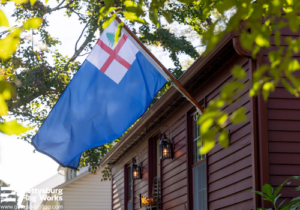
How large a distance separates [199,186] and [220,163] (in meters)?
1.05

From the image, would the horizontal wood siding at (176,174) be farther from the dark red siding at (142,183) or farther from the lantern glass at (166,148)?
the dark red siding at (142,183)

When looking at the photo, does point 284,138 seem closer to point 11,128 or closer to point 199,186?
point 199,186

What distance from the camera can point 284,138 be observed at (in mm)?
5387

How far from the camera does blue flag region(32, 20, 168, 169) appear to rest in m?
7.05

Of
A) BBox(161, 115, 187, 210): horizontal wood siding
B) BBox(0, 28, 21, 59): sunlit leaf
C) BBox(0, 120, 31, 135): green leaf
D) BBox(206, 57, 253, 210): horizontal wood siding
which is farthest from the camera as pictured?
BBox(161, 115, 187, 210): horizontal wood siding

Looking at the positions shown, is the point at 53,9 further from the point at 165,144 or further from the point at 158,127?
the point at 165,144

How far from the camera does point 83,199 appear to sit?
21.6 m

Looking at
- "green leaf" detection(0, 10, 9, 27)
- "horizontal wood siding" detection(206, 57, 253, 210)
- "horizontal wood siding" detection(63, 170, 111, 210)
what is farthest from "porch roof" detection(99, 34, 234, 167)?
"horizontal wood siding" detection(63, 170, 111, 210)

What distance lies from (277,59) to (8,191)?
63.4 meters

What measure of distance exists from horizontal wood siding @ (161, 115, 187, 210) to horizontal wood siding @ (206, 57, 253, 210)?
4.11ft

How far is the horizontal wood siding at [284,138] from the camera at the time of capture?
521cm

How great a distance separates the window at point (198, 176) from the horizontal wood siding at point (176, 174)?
35 centimetres

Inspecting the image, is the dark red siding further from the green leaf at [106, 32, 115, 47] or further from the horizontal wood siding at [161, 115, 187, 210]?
the green leaf at [106, 32, 115, 47]

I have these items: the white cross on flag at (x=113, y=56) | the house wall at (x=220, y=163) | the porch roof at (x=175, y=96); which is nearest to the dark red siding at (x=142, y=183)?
the porch roof at (x=175, y=96)
